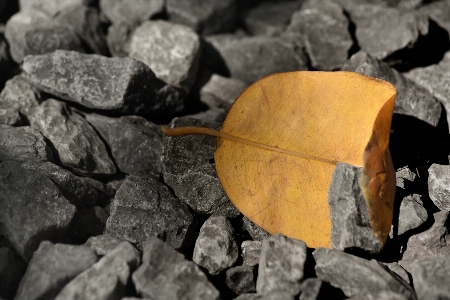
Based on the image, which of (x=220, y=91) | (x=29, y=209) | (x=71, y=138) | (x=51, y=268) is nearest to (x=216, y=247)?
(x=51, y=268)

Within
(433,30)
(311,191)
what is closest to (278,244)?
(311,191)

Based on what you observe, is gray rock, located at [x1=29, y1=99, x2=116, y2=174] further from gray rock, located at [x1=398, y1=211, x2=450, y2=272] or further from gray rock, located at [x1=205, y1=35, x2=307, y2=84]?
gray rock, located at [x1=398, y1=211, x2=450, y2=272]

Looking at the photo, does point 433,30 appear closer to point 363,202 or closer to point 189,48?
point 189,48

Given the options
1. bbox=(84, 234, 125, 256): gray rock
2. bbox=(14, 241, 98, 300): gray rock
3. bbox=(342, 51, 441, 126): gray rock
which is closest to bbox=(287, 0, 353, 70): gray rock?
bbox=(342, 51, 441, 126): gray rock

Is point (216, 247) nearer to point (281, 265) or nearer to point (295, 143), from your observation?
point (281, 265)

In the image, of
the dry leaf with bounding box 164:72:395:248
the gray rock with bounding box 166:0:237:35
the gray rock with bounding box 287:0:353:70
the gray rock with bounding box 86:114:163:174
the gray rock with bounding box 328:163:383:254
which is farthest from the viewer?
the gray rock with bounding box 166:0:237:35

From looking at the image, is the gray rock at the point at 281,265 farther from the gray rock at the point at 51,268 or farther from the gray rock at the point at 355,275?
the gray rock at the point at 51,268

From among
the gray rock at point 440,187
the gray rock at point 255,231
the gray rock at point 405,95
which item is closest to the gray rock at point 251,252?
the gray rock at point 255,231
